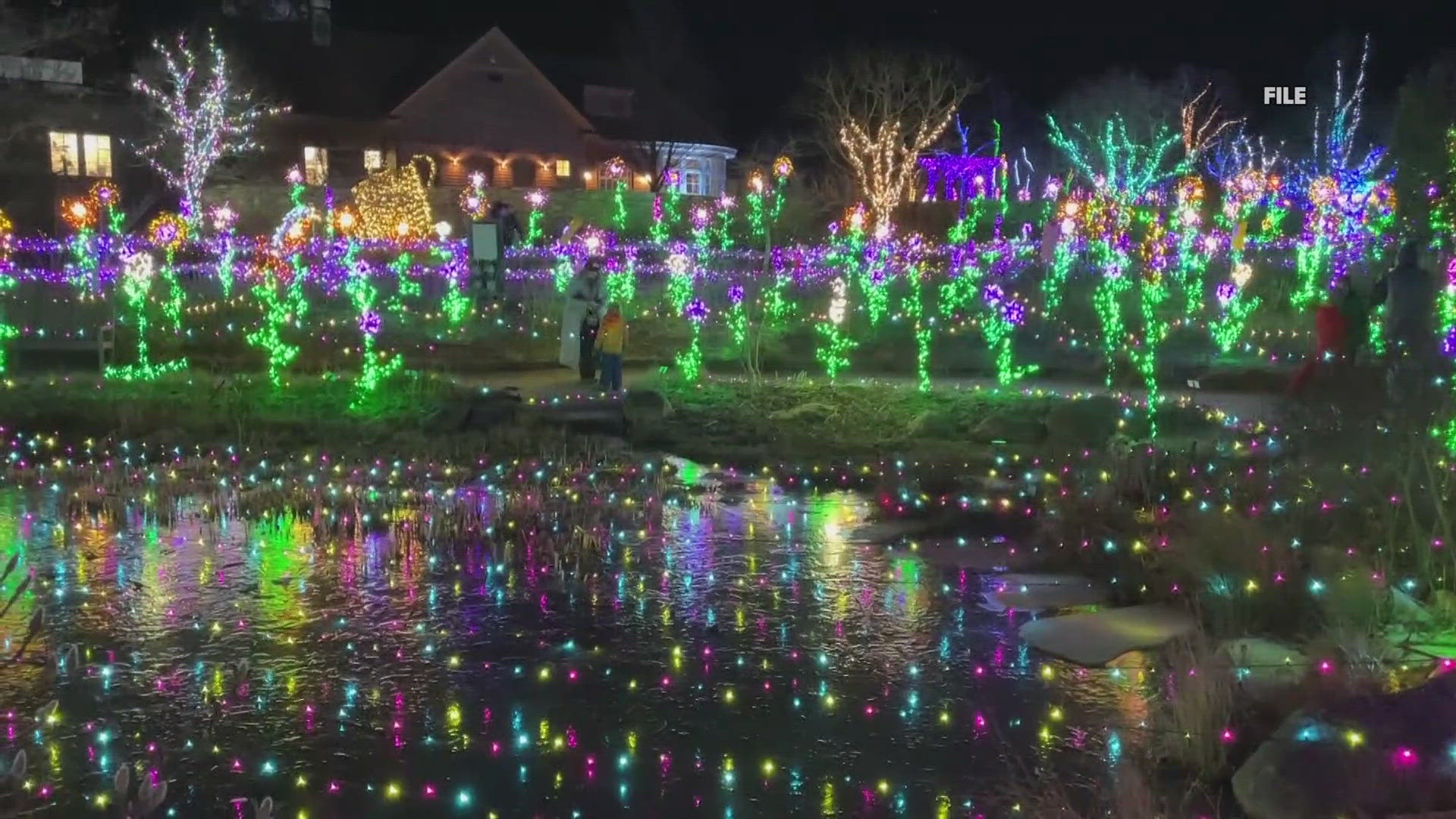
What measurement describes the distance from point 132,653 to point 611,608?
Answer: 2302 millimetres

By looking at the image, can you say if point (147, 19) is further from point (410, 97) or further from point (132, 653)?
point (132, 653)

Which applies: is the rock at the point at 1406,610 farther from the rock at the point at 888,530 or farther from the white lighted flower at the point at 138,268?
the white lighted flower at the point at 138,268

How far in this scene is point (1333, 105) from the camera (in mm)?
37562

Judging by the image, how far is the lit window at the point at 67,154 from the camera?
33188 mm

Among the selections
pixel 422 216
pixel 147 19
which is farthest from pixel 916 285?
pixel 147 19

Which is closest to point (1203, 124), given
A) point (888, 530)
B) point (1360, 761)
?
point (888, 530)

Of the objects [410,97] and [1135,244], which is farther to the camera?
[410,97]

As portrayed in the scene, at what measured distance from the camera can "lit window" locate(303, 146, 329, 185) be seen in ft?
120

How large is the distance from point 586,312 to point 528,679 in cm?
1049

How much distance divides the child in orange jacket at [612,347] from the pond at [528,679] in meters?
6.03

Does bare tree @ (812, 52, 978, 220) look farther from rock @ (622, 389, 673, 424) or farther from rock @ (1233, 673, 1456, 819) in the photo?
rock @ (1233, 673, 1456, 819)

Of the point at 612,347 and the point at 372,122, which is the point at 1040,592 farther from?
the point at 372,122

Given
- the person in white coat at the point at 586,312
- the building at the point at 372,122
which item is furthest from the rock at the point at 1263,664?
the building at the point at 372,122

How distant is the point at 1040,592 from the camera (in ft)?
22.6
